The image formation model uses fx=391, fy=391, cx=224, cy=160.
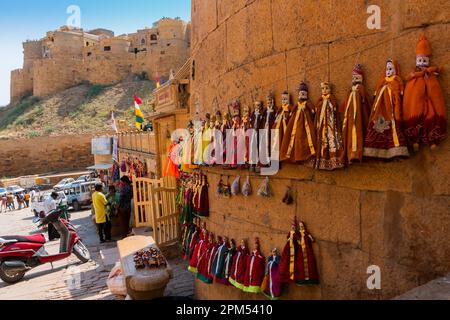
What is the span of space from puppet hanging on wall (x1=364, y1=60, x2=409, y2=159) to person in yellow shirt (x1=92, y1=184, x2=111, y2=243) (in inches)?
330

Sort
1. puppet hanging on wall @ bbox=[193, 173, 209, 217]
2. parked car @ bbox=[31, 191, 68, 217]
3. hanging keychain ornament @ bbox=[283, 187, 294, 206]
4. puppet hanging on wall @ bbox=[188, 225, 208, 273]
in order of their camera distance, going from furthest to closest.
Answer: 1. parked car @ bbox=[31, 191, 68, 217]
2. puppet hanging on wall @ bbox=[193, 173, 209, 217]
3. puppet hanging on wall @ bbox=[188, 225, 208, 273]
4. hanging keychain ornament @ bbox=[283, 187, 294, 206]

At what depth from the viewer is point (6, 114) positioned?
150 ft

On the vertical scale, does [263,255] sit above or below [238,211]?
below

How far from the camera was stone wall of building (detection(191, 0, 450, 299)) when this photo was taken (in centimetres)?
252

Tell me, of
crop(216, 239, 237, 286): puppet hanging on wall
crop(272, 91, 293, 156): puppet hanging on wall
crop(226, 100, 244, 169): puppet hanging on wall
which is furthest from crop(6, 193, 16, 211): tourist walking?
crop(272, 91, 293, 156): puppet hanging on wall

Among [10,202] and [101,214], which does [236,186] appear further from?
[10,202]

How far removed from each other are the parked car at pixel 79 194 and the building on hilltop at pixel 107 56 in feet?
88.8

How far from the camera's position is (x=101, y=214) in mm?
9930

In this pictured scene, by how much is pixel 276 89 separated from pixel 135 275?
112 inches

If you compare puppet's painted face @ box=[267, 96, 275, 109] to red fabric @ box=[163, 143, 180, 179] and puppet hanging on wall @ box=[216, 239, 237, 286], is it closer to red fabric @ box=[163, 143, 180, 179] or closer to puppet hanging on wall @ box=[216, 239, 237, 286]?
puppet hanging on wall @ box=[216, 239, 237, 286]

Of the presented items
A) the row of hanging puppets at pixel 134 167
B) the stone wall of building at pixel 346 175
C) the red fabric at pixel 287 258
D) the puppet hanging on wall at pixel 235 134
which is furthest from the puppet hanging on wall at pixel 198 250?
the row of hanging puppets at pixel 134 167

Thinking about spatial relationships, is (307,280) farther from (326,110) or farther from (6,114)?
(6,114)

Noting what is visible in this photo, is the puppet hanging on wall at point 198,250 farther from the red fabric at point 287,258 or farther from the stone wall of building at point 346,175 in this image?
the red fabric at point 287,258

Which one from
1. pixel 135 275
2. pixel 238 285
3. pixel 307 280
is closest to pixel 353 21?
pixel 307 280
